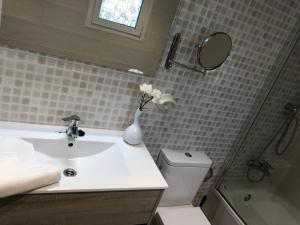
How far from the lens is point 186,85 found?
1.60 metres

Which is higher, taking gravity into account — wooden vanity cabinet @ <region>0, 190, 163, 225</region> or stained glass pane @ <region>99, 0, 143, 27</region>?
stained glass pane @ <region>99, 0, 143, 27</region>

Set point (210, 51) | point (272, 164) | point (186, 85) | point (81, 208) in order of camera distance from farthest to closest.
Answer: point (272, 164) → point (186, 85) → point (210, 51) → point (81, 208)

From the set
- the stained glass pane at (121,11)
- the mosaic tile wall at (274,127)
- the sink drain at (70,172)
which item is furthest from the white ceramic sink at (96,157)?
the mosaic tile wall at (274,127)

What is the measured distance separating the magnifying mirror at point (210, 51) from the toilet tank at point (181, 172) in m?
0.59

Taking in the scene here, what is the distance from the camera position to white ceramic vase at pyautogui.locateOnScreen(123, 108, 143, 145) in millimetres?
1459

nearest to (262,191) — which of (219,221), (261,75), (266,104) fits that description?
(219,221)

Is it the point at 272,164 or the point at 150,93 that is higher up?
the point at 150,93

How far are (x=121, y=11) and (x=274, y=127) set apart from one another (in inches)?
60.2

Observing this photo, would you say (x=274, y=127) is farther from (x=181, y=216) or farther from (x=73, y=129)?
(x=73, y=129)

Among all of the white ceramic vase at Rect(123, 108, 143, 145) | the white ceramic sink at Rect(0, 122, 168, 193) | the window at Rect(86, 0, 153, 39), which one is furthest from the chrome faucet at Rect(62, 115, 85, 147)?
the window at Rect(86, 0, 153, 39)

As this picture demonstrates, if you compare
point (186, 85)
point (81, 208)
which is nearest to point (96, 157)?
point (81, 208)

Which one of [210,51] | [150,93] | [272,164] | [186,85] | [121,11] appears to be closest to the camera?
[121,11]

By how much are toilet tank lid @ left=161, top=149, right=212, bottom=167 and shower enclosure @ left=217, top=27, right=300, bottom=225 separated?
0.41 m

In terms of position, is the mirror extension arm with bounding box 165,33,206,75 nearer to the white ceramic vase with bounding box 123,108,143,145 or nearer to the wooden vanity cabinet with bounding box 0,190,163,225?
the white ceramic vase with bounding box 123,108,143,145
